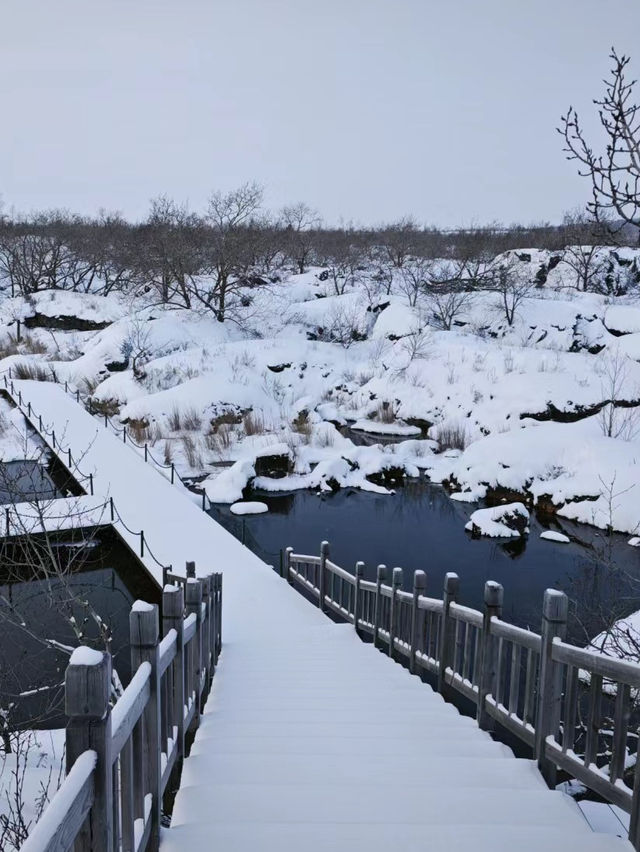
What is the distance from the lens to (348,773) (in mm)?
3379

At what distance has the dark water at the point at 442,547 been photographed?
519 inches

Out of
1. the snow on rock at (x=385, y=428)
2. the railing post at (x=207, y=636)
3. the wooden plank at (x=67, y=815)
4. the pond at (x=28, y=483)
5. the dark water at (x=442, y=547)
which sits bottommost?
the dark water at (x=442, y=547)

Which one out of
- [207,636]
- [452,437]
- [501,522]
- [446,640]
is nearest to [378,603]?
[446,640]

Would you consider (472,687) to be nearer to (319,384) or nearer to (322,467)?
(322,467)

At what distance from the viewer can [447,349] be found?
30625 millimetres

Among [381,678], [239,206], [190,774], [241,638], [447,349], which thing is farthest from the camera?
[239,206]

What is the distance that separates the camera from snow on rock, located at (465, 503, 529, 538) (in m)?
16.6

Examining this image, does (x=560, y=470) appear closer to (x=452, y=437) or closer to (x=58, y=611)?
(x=452, y=437)

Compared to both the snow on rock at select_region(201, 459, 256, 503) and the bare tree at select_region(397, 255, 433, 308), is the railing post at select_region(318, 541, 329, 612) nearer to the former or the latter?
the snow on rock at select_region(201, 459, 256, 503)

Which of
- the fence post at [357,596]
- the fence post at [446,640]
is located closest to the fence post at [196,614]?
the fence post at [446,640]

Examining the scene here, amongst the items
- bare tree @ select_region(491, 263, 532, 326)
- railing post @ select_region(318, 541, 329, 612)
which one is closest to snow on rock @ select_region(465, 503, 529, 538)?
railing post @ select_region(318, 541, 329, 612)

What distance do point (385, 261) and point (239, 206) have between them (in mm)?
12474

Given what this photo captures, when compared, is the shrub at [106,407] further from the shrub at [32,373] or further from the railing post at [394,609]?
the railing post at [394,609]

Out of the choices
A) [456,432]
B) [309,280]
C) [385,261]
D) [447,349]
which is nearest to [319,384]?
[447,349]
